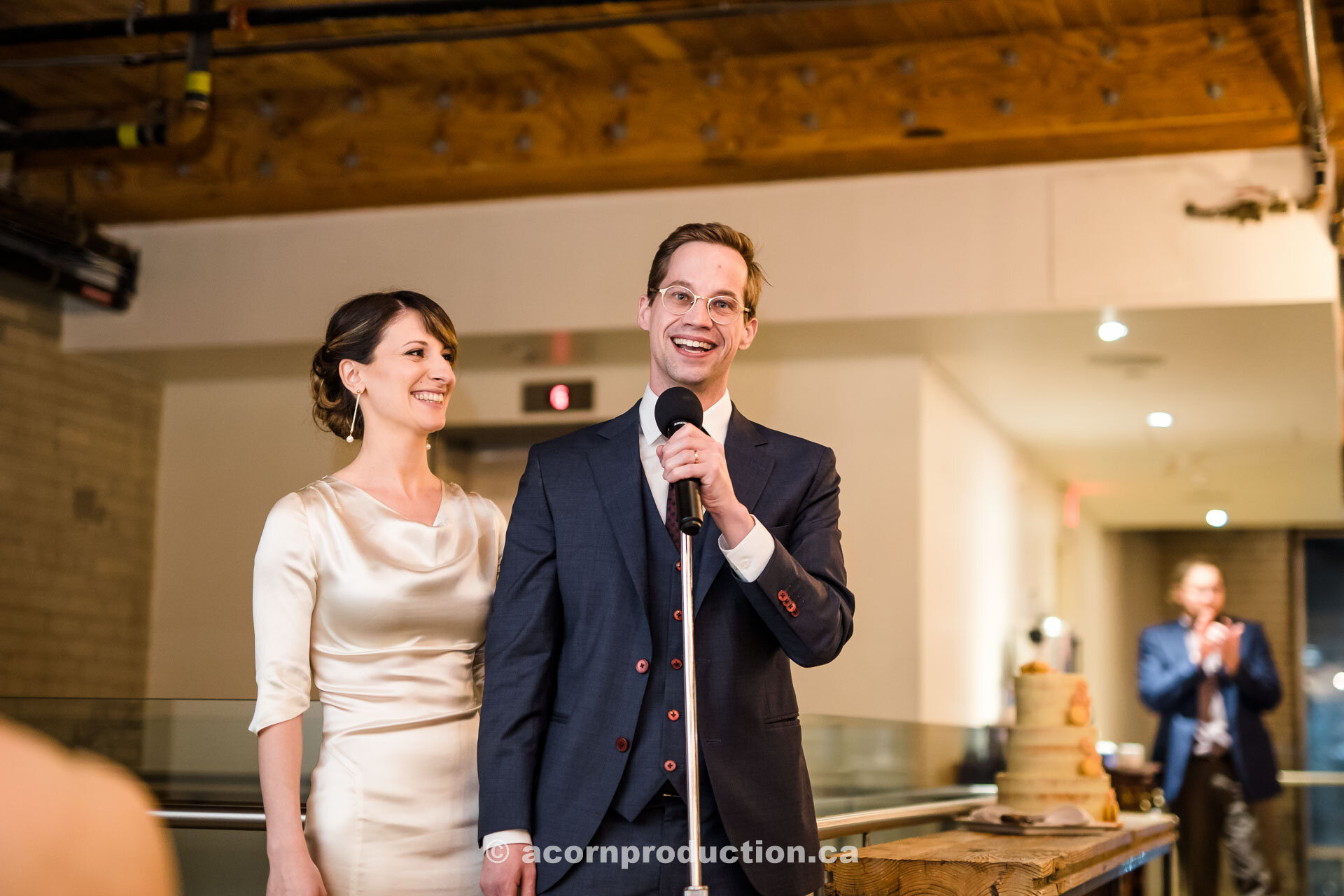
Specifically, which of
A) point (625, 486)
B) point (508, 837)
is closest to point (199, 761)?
point (508, 837)

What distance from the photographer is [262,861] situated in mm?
3004

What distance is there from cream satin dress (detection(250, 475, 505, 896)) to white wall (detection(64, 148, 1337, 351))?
3.02 m

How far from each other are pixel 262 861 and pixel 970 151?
3.18 metres

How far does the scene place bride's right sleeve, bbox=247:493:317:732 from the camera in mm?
1967

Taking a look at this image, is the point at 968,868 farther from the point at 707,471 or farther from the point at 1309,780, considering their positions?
the point at 1309,780

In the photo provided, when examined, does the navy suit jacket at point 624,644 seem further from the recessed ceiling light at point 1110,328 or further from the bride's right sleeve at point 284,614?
the recessed ceiling light at point 1110,328

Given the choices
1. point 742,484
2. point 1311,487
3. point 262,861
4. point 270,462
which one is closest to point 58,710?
point 262,861

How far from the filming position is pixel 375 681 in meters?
2.05

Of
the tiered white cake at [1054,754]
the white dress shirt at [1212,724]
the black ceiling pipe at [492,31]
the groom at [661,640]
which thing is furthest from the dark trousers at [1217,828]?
the groom at [661,640]

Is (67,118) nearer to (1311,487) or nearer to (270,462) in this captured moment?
(270,462)

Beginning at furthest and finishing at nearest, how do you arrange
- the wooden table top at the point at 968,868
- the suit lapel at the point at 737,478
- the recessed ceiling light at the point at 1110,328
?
the recessed ceiling light at the point at 1110,328 < the wooden table top at the point at 968,868 < the suit lapel at the point at 737,478

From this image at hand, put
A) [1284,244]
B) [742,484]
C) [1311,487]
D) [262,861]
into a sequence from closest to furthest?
1. [742,484]
2. [262,861]
3. [1284,244]
4. [1311,487]

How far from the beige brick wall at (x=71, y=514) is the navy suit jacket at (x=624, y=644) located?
4.29 meters

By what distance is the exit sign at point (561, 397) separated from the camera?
5.83 m
